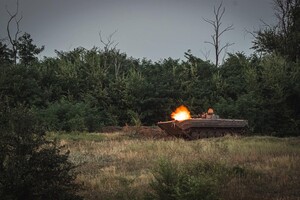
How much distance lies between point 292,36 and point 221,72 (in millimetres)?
7040

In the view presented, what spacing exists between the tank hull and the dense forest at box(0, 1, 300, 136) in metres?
4.12

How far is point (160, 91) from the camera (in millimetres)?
30109

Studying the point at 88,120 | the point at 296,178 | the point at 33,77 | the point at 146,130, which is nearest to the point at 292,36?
the point at 146,130

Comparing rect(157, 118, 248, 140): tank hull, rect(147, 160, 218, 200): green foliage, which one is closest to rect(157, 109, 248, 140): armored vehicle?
rect(157, 118, 248, 140): tank hull

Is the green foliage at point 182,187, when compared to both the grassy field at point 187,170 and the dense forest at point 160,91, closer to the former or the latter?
the grassy field at point 187,170

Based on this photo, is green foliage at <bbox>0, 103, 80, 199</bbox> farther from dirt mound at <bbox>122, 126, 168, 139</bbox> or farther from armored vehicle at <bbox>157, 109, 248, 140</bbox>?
dirt mound at <bbox>122, 126, 168, 139</bbox>

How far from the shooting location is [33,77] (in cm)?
3100

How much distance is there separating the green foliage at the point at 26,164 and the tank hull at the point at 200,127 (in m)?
14.4

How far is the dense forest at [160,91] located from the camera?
87.8 ft

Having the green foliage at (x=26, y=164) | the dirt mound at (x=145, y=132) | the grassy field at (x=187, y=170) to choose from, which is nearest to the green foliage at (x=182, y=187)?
the grassy field at (x=187, y=170)

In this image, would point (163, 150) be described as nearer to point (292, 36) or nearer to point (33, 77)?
point (33, 77)

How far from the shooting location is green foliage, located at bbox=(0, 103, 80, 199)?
6648 mm

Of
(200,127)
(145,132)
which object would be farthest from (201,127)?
(145,132)

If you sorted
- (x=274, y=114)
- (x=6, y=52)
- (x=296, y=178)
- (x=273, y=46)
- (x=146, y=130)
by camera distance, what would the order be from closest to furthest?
1. (x=296, y=178)
2. (x=146, y=130)
3. (x=274, y=114)
4. (x=273, y=46)
5. (x=6, y=52)
